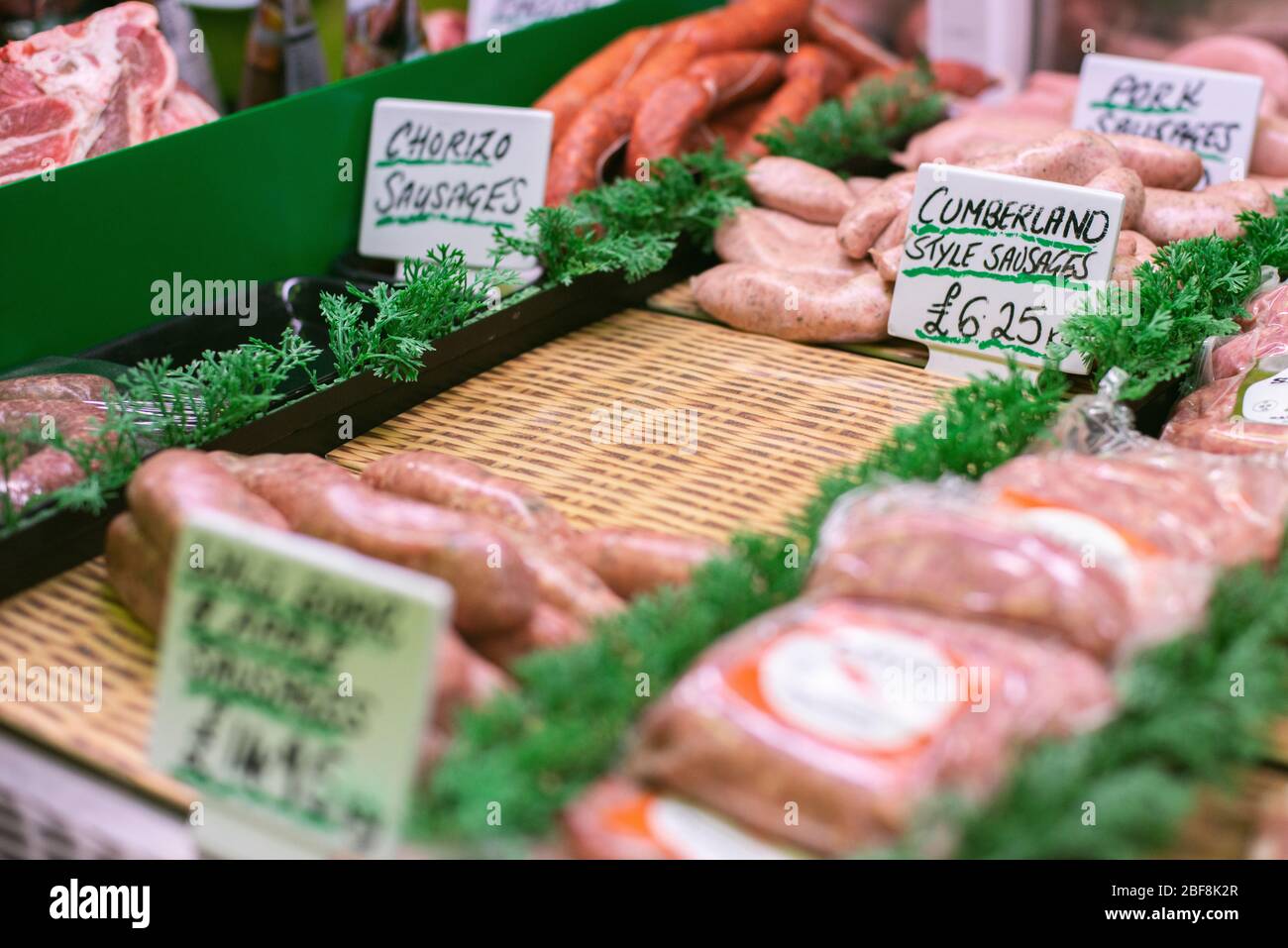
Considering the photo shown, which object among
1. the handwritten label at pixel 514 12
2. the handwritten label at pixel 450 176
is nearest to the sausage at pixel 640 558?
the handwritten label at pixel 450 176

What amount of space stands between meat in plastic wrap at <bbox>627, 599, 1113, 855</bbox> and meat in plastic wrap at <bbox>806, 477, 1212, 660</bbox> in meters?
0.04

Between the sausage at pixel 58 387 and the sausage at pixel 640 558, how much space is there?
A: 110 centimetres

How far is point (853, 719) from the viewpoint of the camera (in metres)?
1.56

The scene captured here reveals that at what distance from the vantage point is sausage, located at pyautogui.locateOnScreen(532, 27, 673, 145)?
397 centimetres

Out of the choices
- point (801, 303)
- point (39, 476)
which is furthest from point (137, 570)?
point (801, 303)

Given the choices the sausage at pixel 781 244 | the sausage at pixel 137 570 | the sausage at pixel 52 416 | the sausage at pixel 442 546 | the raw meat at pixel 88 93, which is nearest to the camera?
the sausage at pixel 442 546

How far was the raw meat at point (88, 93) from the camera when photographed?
3090 mm

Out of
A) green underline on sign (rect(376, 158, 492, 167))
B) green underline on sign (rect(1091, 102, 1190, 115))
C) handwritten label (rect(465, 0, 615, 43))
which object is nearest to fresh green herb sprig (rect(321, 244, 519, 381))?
green underline on sign (rect(376, 158, 492, 167))

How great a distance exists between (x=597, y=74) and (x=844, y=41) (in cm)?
106

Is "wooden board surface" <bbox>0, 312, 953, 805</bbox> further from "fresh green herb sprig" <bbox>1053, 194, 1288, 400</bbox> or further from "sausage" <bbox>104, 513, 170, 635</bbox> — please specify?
"fresh green herb sprig" <bbox>1053, 194, 1288, 400</bbox>

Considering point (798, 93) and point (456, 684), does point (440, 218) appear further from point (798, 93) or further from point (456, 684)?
point (456, 684)

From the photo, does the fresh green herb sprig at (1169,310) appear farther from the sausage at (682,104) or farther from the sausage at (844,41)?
the sausage at (844,41)
